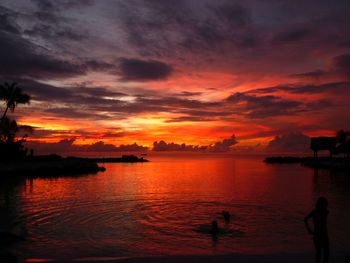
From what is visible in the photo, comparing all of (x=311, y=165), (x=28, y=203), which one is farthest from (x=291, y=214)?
(x=311, y=165)

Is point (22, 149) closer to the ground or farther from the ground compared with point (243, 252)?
farther from the ground

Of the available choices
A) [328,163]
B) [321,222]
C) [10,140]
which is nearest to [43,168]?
[10,140]

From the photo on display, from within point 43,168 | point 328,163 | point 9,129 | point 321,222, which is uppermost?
point 9,129

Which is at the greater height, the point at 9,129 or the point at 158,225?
the point at 9,129

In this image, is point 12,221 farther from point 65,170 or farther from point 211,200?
point 65,170

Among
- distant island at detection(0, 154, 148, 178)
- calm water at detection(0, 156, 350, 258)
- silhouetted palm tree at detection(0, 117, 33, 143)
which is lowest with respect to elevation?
calm water at detection(0, 156, 350, 258)

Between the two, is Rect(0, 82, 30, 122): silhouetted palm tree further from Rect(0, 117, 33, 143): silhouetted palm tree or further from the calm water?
the calm water

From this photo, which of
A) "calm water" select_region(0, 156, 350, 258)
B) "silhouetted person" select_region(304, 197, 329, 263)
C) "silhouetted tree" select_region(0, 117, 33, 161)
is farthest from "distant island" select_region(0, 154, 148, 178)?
"silhouetted person" select_region(304, 197, 329, 263)

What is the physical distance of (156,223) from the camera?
22094 mm

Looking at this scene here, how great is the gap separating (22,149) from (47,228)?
174 feet

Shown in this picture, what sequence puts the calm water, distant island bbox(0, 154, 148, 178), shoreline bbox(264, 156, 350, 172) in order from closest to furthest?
the calm water, distant island bbox(0, 154, 148, 178), shoreline bbox(264, 156, 350, 172)

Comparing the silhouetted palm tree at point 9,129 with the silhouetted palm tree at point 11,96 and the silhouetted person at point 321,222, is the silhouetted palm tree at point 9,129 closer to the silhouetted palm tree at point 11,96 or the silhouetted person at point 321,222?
the silhouetted palm tree at point 11,96

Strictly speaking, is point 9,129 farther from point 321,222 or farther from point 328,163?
point 328,163

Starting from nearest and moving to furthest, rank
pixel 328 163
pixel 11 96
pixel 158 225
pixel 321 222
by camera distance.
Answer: pixel 321 222 → pixel 158 225 → pixel 11 96 → pixel 328 163
